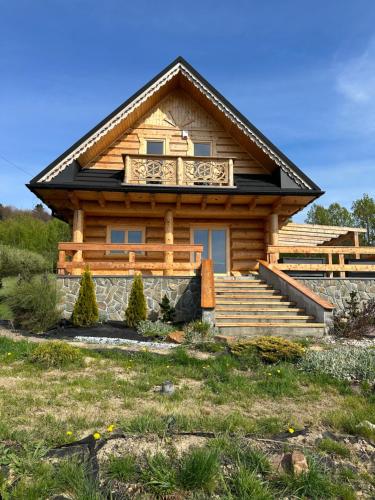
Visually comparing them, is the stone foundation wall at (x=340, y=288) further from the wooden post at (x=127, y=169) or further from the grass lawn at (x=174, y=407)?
the wooden post at (x=127, y=169)

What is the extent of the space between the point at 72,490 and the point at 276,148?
13.5 m

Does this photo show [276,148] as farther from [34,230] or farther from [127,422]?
[34,230]

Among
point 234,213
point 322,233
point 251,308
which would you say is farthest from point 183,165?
point 322,233

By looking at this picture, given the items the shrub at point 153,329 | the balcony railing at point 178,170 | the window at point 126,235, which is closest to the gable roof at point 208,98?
the balcony railing at point 178,170

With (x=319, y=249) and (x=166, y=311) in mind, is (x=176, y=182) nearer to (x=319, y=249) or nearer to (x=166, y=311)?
(x=166, y=311)

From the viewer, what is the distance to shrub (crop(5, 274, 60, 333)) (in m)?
9.70

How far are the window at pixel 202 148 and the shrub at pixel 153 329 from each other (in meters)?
8.21

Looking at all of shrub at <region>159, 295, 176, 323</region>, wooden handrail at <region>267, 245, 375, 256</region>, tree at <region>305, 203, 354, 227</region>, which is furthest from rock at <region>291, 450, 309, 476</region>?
tree at <region>305, 203, 354, 227</region>

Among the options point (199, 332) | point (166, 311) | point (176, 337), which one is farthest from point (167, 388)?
point (166, 311)

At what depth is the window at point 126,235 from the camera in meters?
15.6

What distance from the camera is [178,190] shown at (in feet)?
44.9

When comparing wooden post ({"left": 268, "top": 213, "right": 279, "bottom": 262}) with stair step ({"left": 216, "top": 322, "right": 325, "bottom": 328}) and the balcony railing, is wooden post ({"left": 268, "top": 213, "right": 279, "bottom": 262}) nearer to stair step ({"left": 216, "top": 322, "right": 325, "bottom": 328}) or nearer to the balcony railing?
the balcony railing

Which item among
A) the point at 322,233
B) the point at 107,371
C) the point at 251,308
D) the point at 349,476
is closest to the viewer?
the point at 349,476

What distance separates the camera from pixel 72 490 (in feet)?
9.37
